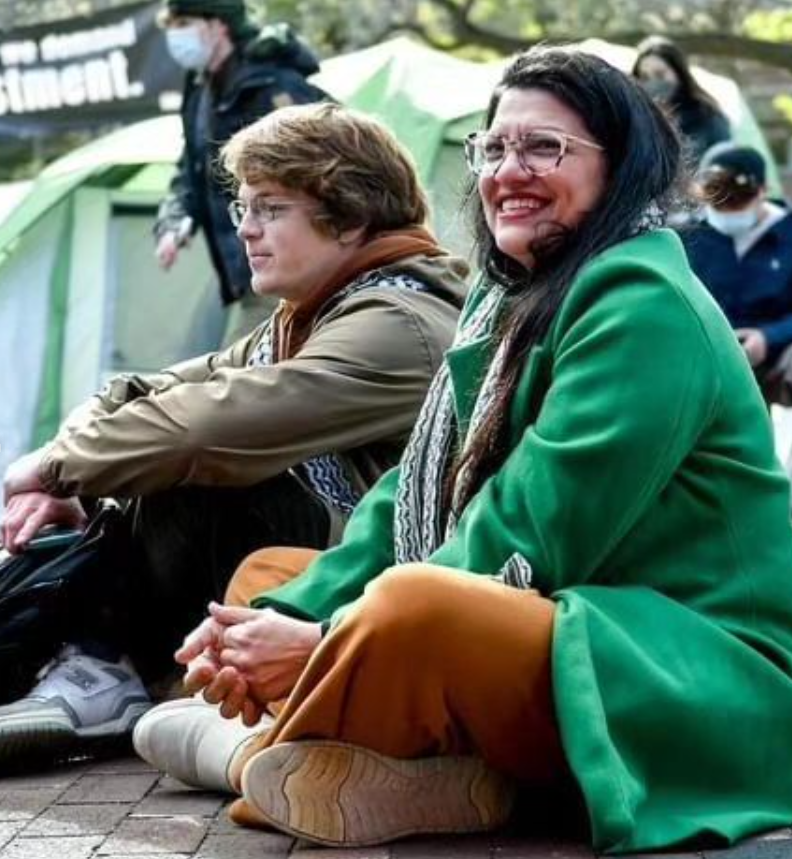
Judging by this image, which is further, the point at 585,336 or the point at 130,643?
the point at 130,643

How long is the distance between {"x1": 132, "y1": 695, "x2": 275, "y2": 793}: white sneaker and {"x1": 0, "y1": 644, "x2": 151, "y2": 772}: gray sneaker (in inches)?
16.1

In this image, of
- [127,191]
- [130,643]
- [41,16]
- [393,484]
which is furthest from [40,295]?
[41,16]

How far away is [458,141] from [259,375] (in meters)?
5.80

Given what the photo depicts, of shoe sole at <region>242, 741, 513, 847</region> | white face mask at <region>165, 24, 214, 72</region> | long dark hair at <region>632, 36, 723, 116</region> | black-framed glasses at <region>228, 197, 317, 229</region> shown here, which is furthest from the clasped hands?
long dark hair at <region>632, 36, 723, 116</region>

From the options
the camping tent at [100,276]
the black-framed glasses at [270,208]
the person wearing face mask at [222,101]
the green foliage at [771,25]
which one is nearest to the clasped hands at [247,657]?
the black-framed glasses at [270,208]

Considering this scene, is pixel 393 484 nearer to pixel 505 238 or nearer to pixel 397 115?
pixel 505 238

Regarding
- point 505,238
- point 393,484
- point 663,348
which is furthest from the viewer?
point 393,484

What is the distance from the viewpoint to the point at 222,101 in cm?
940

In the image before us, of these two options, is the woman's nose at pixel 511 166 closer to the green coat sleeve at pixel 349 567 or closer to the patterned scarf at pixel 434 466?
the patterned scarf at pixel 434 466

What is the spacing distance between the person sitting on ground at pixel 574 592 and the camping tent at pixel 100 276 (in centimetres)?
742

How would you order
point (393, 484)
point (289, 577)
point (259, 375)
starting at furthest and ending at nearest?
point (259, 375), point (289, 577), point (393, 484)

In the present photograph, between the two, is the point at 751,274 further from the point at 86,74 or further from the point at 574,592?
the point at 86,74

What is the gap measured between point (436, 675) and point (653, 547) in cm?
44

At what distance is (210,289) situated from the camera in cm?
1192
